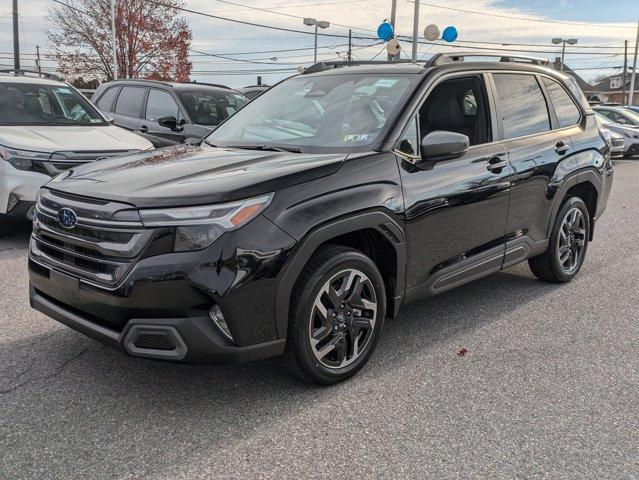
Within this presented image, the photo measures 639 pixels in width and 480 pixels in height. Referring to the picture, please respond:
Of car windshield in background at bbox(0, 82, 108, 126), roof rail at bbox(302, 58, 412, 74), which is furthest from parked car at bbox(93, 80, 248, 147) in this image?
roof rail at bbox(302, 58, 412, 74)

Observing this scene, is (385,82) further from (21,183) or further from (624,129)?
(624,129)

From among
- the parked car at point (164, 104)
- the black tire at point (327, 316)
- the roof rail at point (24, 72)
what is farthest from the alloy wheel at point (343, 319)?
the roof rail at point (24, 72)

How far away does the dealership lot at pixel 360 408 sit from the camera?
8.81 feet

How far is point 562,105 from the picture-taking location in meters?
5.25

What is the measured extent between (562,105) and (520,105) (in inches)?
29.6

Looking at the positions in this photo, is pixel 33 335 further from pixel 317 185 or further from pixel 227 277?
pixel 317 185

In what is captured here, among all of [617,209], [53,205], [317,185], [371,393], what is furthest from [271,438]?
[617,209]

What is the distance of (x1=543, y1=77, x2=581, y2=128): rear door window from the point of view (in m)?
5.16

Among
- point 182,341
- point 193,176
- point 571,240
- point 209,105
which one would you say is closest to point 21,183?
point 193,176

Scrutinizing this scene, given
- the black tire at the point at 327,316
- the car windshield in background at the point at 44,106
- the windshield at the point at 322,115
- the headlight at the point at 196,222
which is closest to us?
the headlight at the point at 196,222

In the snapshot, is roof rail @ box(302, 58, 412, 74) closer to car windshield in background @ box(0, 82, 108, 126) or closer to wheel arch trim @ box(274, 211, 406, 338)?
wheel arch trim @ box(274, 211, 406, 338)

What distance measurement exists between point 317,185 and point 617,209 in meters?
7.99

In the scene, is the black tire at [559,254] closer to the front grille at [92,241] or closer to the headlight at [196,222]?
the headlight at [196,222]

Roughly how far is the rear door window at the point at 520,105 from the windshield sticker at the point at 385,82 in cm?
96
